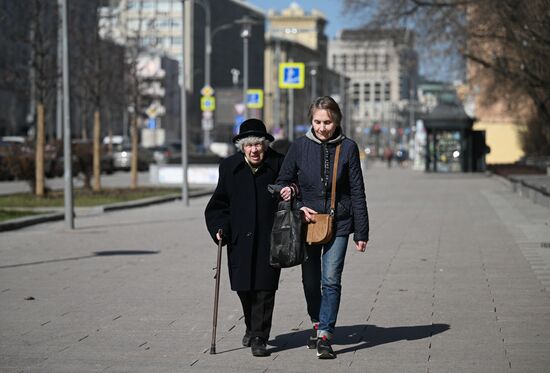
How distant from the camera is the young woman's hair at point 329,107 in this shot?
28.8 ft

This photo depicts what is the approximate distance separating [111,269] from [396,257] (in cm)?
382

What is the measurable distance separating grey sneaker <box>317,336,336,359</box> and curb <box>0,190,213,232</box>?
46.2ft

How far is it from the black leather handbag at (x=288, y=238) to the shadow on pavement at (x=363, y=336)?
2.87 feet

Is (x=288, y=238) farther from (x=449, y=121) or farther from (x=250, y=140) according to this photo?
(x=449, y=121)

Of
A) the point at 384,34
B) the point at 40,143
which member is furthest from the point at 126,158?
the point at 40,143

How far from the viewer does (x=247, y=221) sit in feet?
29.5

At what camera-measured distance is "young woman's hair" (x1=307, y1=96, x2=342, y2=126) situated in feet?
28.8

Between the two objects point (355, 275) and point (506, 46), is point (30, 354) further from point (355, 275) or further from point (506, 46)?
point (506, 46)

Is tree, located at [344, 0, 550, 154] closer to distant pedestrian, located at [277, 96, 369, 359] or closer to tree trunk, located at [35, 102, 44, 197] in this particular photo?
tree trunk, located at [35, 102, 44, 197]

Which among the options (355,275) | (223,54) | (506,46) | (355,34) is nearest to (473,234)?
(355,275)

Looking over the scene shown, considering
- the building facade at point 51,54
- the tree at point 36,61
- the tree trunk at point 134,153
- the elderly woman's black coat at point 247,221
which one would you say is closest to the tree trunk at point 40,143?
the tree at point 36,61

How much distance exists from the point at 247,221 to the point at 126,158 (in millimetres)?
62969

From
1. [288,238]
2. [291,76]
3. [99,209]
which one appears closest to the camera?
[288,238]

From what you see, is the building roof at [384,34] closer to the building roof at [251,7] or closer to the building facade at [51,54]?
the building facade at [51,54]
